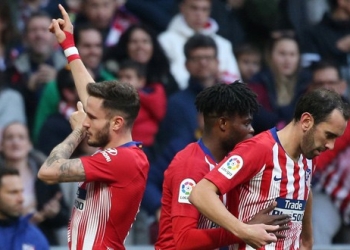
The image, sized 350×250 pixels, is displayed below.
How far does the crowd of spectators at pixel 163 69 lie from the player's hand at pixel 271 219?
3.07 metres

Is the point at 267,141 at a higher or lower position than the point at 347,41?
lower

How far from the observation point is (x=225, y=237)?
6219 mm

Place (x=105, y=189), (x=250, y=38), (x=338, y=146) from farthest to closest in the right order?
(x=250, y=38) → (x=338, y=146) → (x=105, y=189)

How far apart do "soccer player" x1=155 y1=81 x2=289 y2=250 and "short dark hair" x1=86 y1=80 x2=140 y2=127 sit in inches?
15.0

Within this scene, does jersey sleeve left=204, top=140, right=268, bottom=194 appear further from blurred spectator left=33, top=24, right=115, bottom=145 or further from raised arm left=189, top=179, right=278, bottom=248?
blurred spectator left=33, top=24, right=115, bottom=145

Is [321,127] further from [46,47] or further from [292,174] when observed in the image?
[46,47]

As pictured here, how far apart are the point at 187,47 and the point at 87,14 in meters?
1.20

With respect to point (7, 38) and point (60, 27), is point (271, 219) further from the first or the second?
point (7, 38)

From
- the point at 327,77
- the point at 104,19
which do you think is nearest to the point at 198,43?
→ the point at 104,19

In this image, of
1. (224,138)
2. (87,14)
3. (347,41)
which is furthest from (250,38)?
(224,138)

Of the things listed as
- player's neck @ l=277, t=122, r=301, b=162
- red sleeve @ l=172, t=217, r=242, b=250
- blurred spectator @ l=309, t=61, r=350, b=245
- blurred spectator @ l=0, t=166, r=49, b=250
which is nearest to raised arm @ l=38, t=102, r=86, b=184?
red sleeve @ l=172, t=217, r=242, b=250

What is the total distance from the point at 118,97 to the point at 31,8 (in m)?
4.75

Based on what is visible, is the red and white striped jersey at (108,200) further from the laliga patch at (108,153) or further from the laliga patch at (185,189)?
the laliga patch at (185,189)

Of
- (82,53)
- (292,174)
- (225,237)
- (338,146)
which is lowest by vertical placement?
(225,237)
